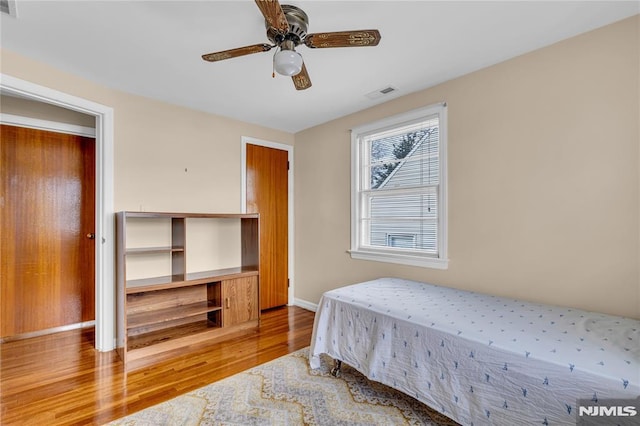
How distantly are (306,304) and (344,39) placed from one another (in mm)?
3234

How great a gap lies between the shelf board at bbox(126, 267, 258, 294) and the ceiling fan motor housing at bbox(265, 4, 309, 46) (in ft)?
7.17

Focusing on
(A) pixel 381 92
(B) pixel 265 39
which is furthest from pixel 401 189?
(B) pixel 265 39

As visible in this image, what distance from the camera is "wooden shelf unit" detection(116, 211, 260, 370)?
8.39ft

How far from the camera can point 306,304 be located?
4.00 m

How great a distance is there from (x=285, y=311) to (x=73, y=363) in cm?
213

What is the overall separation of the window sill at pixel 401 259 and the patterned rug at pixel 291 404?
1104mm

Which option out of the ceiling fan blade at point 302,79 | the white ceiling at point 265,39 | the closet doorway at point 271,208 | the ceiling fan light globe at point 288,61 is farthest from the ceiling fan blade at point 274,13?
the closet doorway at point 271,208

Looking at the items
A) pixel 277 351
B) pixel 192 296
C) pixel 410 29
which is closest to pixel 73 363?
pixel 192 296

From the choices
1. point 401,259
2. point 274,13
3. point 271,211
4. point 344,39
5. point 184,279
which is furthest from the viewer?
point 271,211

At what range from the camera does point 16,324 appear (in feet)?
9.74

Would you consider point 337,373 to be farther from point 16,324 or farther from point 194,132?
point 16,324

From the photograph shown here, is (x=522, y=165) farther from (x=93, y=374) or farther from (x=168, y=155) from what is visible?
(x=93, y=374)

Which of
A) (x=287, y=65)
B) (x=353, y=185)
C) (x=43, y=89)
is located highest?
(x=43, y=89)

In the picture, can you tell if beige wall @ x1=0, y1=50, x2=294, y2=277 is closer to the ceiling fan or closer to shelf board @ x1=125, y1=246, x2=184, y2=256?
shelf board @ x1=125, y1=246, x2=184, y2=256
